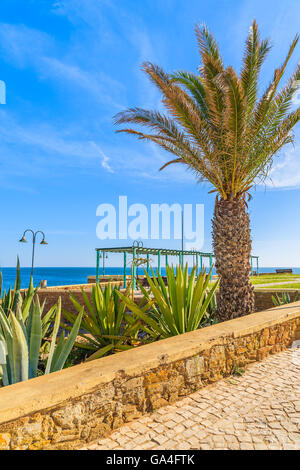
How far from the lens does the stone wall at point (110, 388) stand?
171cm

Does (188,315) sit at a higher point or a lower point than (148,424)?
higher

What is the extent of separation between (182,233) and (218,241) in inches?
1073

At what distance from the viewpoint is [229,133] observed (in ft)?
18.7

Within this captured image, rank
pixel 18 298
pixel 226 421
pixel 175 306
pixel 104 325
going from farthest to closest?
1. pixel 104 325
2. pixel 175 306
3. pixel 18 298
4. pixel 226 421

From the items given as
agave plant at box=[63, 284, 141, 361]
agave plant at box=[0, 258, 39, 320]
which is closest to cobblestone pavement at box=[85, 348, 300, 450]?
agave plant at box=[63, 284, 141, 361]

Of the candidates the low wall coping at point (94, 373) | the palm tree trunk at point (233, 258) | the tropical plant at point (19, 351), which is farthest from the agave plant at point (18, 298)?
the palm tree trunk at point (233, 258)

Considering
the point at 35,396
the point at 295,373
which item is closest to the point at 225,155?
the point at 295,373

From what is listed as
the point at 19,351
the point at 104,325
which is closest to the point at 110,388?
the point at 19,351

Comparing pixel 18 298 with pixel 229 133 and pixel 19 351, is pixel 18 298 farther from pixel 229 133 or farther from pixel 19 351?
pixel 229 133

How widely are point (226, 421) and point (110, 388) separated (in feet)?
3.06

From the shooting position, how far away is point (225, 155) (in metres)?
6.19

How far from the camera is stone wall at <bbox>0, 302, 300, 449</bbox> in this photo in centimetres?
171
